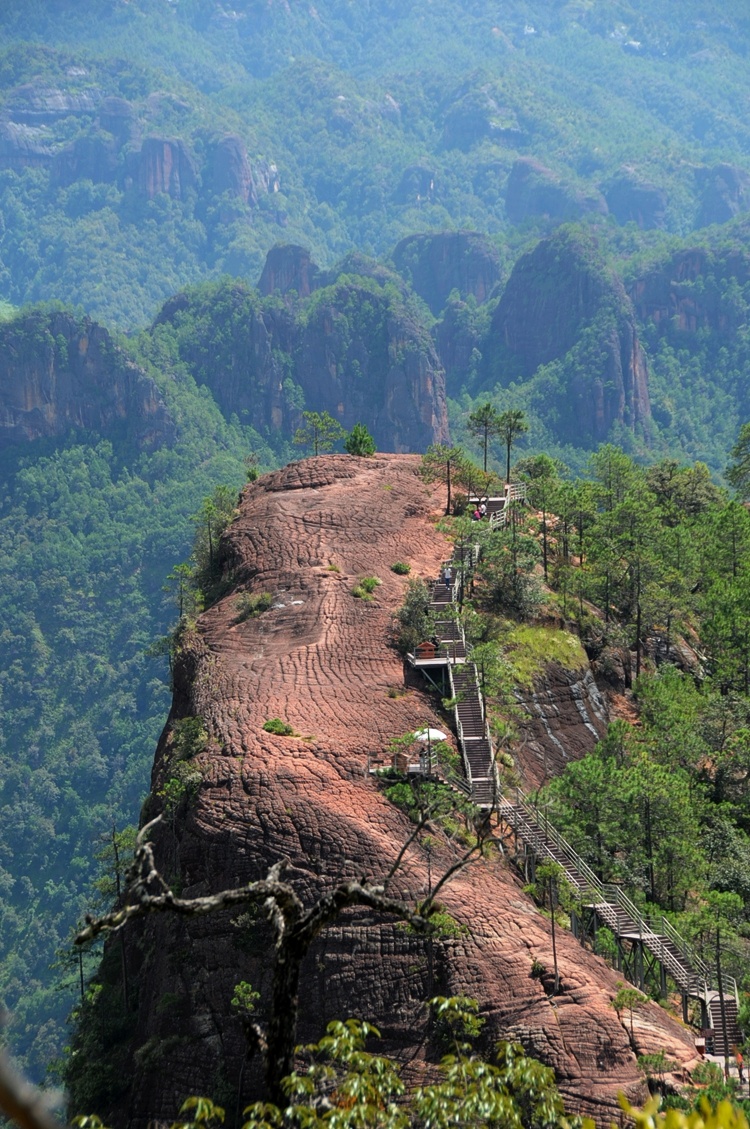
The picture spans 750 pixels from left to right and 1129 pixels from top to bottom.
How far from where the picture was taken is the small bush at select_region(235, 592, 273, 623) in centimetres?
5381

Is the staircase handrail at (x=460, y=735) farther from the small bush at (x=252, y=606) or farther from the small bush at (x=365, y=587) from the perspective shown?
the small bush at (x=252, y=606)

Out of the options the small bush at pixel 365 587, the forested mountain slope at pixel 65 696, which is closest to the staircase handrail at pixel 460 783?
the small bush at pixel 365 587

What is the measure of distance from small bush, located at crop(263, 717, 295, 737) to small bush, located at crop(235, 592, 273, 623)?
9.96m

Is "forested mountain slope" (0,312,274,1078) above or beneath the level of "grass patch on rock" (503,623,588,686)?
beneath

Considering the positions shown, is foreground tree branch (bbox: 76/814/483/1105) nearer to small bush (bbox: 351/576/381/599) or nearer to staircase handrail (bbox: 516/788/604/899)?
staircase handrail (bbox: 516/788/604/899)

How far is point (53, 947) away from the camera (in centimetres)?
11812

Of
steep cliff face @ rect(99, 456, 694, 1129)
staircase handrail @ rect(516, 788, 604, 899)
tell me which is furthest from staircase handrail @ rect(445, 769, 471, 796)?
steep cliff face @ rect(99, 456, 694, 1129)

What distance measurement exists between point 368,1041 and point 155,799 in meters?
15.5

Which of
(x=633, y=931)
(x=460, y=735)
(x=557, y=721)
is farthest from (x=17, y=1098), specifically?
(x=557, y=721)

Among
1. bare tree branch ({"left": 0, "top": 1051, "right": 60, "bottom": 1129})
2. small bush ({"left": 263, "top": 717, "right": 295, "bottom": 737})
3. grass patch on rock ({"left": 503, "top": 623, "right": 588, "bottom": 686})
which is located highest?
bare tree branch ({"left": 0, "top": 1051, "right": 60, "bottom": 1129})

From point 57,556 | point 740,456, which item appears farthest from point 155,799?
point 57,556

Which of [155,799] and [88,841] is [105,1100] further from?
[88,841]

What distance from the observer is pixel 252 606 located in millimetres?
54125

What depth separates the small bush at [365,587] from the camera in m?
53.4
